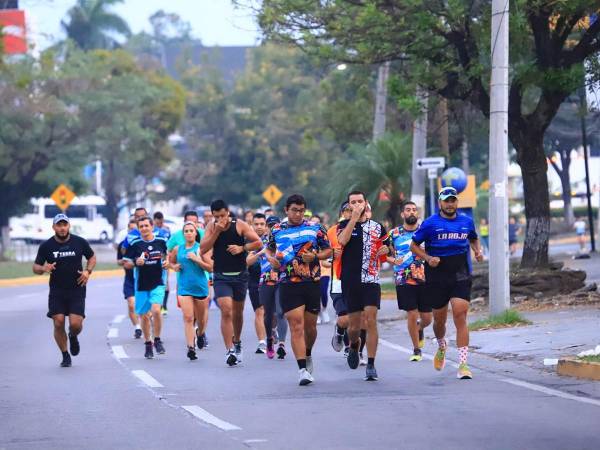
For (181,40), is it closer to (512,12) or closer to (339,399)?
(512,12)

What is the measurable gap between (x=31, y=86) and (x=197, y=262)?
4049 centimetres

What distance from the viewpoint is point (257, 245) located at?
1530 centimetres

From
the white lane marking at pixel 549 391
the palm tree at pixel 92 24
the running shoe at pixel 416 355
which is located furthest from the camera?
the palm tree at pixel 92 24

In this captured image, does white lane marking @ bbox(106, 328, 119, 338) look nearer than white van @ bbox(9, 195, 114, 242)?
Yes

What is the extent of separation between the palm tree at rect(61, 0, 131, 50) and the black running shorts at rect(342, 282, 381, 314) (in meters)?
69.1

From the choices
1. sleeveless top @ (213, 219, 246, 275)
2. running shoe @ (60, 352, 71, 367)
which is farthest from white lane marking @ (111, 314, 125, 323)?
sleeveless top @ (213, 219, 246, 275)

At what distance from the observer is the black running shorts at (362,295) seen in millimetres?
13375

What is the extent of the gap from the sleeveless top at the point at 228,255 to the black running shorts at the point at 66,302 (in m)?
1.72

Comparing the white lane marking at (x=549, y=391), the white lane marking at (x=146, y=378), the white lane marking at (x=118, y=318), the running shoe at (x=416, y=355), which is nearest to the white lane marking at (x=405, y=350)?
the running shoe at (x=416, y=355)

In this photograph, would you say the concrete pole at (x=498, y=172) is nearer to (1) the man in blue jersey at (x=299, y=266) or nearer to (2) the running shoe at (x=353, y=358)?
(2) the running shoe at (x=353, y=358)

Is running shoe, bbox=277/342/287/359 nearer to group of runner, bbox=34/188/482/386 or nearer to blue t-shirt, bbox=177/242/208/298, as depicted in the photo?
group of runner, bbox=34/188/482/386

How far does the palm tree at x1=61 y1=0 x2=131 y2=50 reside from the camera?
263 ft

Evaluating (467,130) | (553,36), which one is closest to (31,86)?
(467,130)

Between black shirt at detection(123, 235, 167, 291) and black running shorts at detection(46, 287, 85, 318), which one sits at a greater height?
black shirt at detection(123, 235, 167, 291)
